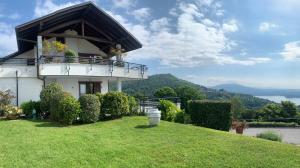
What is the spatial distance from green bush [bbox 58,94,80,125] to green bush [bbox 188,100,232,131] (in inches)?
318

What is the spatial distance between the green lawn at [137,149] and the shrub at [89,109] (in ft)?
9.89

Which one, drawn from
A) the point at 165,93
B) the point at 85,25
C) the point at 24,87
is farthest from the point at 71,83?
the point at 165,93

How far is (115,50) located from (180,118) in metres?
11.5

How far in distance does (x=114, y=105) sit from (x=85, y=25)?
44.7 feet

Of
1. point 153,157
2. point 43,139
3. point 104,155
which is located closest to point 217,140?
point 153,157

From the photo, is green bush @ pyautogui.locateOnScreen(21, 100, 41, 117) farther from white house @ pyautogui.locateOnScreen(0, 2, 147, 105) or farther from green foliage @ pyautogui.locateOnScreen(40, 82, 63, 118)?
white house @ pyautogui.locateOnScreen(0, 2, 147, 105)

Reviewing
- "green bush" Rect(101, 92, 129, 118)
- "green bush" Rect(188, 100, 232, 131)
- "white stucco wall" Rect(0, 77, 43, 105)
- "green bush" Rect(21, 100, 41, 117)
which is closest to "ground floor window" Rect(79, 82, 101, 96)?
"white stucco wall" Rect(0, 77, 43, 105)

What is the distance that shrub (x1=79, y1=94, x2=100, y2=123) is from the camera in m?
19.5

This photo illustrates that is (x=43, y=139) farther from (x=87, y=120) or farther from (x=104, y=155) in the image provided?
(x=87, y=120)

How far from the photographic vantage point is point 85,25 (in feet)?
105

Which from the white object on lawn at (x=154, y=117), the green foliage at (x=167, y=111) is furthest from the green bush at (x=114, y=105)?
the white object on lawn at (x=154, y=117)

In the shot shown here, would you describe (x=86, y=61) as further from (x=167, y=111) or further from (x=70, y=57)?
(x=167, y=111)

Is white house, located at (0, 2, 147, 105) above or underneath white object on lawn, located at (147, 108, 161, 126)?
above

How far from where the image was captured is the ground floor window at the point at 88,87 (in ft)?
97.0
